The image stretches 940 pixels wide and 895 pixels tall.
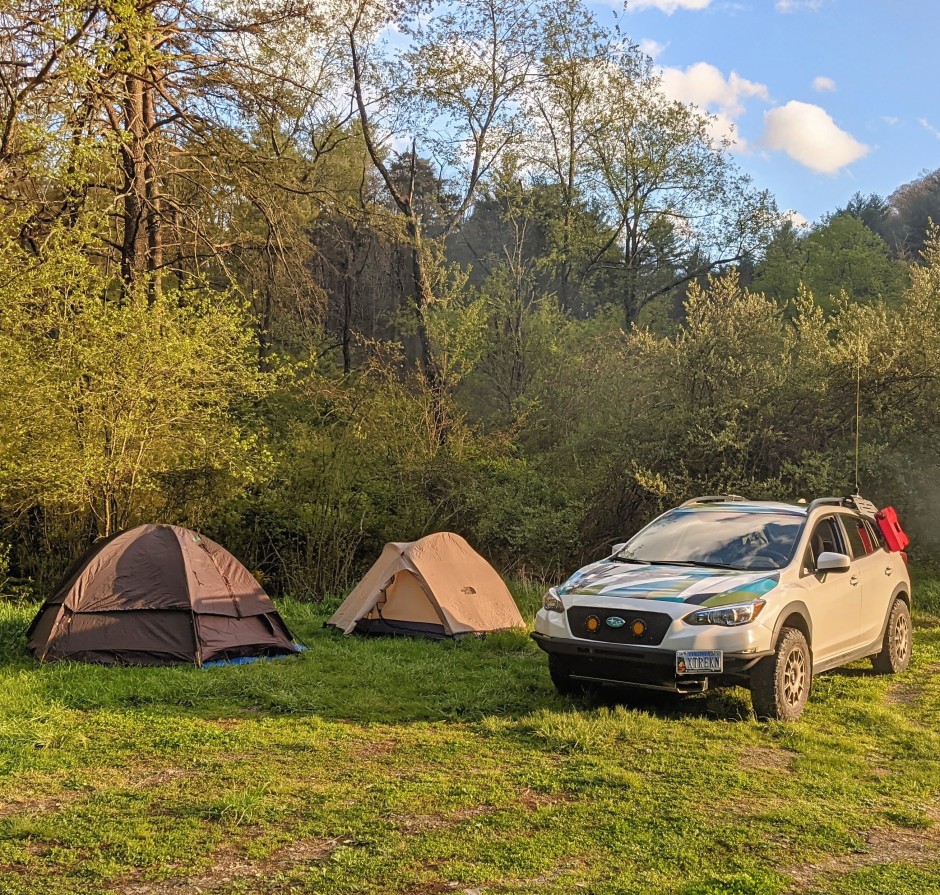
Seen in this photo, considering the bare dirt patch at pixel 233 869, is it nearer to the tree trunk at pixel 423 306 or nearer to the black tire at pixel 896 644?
the black tire at pixel 896 644

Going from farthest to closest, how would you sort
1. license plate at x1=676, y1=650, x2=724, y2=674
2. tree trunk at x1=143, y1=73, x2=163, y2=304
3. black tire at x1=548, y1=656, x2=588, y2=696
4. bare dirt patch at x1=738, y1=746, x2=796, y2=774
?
tree trunk at x1=143, y1=73, x2=163, y2=304, black tire at x1=548, y1=656, x2=588, y2=696, license plate at x1=676, y1=650, x2=724, y2=674, bare dirt patch at x1=738, y1=746, x2=796, y2=774

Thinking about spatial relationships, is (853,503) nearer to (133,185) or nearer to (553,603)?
(553,603)

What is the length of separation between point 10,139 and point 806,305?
1182 cm

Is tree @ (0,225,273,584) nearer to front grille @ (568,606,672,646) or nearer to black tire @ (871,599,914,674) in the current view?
front grille @ (568,606,672,646)

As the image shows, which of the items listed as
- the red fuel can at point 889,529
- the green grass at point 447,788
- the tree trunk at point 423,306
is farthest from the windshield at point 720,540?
the tree trunk at point 423,306

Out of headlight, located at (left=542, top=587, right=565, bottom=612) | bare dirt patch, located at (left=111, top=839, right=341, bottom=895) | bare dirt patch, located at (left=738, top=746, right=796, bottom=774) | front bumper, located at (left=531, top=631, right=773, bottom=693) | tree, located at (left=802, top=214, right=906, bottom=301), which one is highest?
tree, located at (left=802, top=214, right=906, bottom=301)

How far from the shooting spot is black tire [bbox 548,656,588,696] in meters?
6.98

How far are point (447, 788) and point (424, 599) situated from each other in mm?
5513

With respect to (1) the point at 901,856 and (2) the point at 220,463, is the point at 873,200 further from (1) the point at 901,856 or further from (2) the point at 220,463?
(1) the point at 901,856

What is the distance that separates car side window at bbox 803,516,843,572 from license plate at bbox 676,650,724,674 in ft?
4.85

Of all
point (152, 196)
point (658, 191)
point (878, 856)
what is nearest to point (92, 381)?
point (152, 196)

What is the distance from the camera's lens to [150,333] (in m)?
11.9

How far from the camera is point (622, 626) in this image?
21.5ft

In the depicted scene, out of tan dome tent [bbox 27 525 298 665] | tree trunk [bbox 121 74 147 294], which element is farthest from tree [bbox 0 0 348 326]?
tan dome tent [bbox 27 525 298 665]
